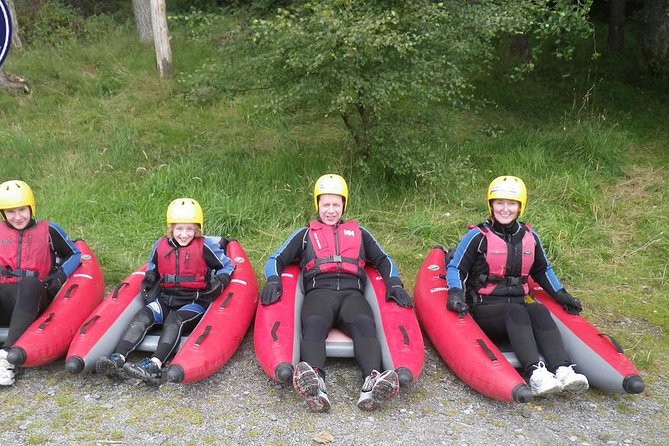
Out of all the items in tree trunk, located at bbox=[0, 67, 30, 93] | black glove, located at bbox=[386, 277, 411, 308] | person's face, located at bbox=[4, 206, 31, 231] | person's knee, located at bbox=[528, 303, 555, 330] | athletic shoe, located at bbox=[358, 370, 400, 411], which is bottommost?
athletic shoe, located at bbox=[358, 370, 400, 411]

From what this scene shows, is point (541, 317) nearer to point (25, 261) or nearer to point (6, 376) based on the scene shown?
point (6, 376)

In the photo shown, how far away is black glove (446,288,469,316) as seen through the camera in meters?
4.03

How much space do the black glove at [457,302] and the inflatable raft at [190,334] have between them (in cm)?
148

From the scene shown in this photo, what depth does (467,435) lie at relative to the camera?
3.29 meters

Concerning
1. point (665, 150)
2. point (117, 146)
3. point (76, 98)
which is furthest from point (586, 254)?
point (76, 98)

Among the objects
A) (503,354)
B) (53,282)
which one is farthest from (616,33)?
(53,282)

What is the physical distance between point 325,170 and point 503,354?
12.1 ft

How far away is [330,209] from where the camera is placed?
14.5 ft

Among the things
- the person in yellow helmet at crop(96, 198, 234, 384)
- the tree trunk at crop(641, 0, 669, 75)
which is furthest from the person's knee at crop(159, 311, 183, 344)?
the tree trunk at crop(641, 0, 669, 75)

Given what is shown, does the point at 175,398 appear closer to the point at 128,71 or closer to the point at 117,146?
the point at 117,146

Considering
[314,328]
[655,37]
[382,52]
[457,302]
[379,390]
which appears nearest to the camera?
[379,390]

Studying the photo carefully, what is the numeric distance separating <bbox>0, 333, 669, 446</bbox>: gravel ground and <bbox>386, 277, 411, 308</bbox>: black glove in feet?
1.87

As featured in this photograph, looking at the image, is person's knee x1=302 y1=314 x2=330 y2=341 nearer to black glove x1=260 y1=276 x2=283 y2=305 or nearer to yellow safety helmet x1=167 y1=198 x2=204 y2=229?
black glove x1=260 y1=276 x2=283 y2=305

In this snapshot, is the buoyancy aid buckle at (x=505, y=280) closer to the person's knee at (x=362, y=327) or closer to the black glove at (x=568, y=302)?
the black glove at (x=568, y=302)
